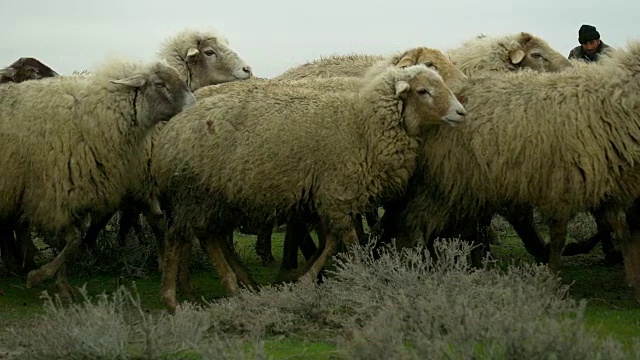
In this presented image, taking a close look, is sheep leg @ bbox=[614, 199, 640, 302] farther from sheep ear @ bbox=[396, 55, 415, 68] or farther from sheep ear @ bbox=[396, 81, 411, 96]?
sheep ear @ bbox=[396, 55, 415, 68]

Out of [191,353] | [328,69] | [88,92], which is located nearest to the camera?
[191,353]

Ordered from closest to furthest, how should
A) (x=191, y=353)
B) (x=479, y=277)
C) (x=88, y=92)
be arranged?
(x=191, y=353), (x=479, y=277), (x=88, y=92)

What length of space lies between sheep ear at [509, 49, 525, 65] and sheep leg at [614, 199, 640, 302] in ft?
8.39

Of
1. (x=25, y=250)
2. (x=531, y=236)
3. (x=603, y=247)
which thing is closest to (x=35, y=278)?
(x=25, y=250)

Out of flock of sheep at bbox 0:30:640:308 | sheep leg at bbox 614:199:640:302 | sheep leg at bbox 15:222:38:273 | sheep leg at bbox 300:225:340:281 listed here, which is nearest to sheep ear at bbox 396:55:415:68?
flock of sheep at bbox 0:30:640:308

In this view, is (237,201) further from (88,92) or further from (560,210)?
(560,210)

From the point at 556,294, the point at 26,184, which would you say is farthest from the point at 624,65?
the point at 26,184

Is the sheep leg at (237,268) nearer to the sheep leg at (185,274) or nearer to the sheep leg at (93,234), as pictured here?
the sheep leg at (185,274)

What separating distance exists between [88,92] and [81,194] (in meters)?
1.02

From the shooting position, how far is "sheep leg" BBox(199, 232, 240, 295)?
10250 millimetres

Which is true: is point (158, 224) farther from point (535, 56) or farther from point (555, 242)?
point (535, 56)

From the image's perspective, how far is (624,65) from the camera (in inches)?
395

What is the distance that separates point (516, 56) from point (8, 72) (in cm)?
561

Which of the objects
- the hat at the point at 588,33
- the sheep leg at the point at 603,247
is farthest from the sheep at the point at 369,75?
the hat at the point at 588,33
